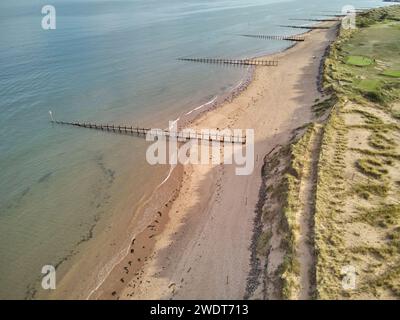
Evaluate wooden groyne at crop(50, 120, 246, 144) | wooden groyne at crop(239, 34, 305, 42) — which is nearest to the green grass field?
wooden groyne at crop(239, 34, 305, 42)

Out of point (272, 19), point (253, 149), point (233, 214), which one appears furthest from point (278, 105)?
point (272, 19)

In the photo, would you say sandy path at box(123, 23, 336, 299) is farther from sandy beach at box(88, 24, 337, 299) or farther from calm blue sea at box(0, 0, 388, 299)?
calm blue sea at box(0, 0, 388, 299)

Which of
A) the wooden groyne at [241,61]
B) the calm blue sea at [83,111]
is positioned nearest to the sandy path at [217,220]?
the calm blue sea at [83,111]

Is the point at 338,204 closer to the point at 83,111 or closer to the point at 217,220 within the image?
the point at 217,220

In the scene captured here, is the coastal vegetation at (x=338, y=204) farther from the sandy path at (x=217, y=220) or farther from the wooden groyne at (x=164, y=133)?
the wooden groyne at (x=164, y=133)

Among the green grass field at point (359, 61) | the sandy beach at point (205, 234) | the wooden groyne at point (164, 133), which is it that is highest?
the green grass field at point (359, 61)

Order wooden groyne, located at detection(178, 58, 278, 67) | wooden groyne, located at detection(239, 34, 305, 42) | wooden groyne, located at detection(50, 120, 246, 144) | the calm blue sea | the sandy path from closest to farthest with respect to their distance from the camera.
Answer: the sandy path, the calm blue sea, wooden groyne, located at detection(50, 120, 246, 144), wooden groyne, located at detection(178, 58, 278, 67), wooden groyne, located at detection(239, 34, 305, 42)
